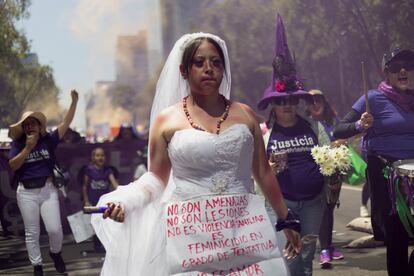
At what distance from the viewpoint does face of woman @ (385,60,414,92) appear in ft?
17.7

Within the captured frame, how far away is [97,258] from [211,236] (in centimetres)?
597

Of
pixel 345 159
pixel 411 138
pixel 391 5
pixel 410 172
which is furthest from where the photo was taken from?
pixel 391 5

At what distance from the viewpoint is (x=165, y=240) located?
11.3ft

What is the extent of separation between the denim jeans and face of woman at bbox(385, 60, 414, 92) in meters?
1.08

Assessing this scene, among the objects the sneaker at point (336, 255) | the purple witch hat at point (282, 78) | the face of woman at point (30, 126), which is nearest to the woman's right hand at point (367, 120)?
the purple witch hat at point (282, 78)

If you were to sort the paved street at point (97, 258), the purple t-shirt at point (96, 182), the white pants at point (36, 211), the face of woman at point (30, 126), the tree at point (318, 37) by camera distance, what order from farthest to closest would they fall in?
the tree at point (318, 37) < the purple t-shirt at point (96, 182) < the face of woman at point (30, 126) < the white pants at point (36, 211) < the paved street at point (97, 258)

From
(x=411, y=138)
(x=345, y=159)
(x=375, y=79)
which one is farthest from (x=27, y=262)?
(x=375, y=79)

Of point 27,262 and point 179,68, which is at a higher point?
point 179,68

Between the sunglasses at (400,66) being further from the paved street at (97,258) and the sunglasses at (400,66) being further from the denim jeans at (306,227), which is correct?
the paved street at (97,258)

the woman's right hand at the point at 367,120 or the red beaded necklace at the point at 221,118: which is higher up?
the red beaded necklace at the point at 221,118

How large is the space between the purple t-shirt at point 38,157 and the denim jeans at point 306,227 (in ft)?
10.2

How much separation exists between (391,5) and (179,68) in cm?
2622

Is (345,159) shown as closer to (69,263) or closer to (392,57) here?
(392,57)

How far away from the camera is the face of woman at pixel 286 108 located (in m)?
5.47
